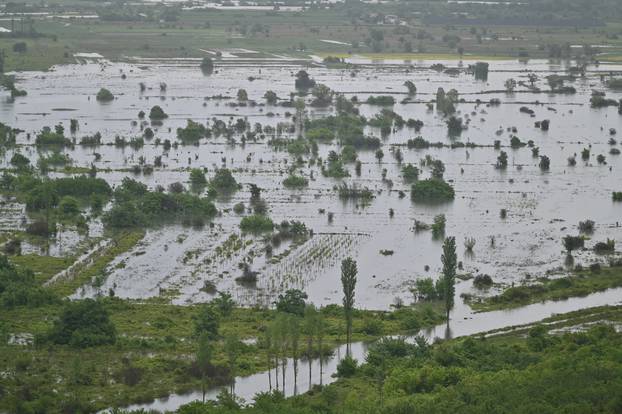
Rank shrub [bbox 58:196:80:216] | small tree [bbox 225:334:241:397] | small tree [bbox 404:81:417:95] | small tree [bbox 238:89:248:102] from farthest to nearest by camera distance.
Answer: small tree [bbox 404:81:417:95] → small tree [bbox 238:89:248:102] → shrub [bbox 58:196:80:216] → small tree [bbox 225:334:241:397]

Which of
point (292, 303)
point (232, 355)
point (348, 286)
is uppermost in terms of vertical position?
point (348, 286)

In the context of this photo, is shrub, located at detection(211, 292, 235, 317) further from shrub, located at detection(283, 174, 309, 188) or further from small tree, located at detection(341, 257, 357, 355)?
shrub, located at detection(283, 174, 309, 188)

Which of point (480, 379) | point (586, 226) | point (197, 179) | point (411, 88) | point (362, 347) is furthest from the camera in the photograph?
point (411, 88)

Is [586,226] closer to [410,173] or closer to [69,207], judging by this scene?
[410,173]

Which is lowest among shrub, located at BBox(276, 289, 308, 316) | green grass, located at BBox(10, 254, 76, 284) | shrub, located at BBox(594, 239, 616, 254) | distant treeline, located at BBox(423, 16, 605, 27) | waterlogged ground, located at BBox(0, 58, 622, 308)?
waterlogged ground, located at BBox(0, 58, 622, 308)

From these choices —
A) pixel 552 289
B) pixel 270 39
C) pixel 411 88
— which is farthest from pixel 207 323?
pixel 270 39

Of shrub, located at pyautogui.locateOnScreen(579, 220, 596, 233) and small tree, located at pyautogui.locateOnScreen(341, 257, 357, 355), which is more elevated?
small tree, located at pyautogui.locateOnScreen(341, 257, 357, 355)

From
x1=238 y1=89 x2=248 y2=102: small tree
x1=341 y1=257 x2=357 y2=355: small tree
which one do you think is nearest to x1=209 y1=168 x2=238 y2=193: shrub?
x1=341 y1=257 x2=357 y2=355: small tree
